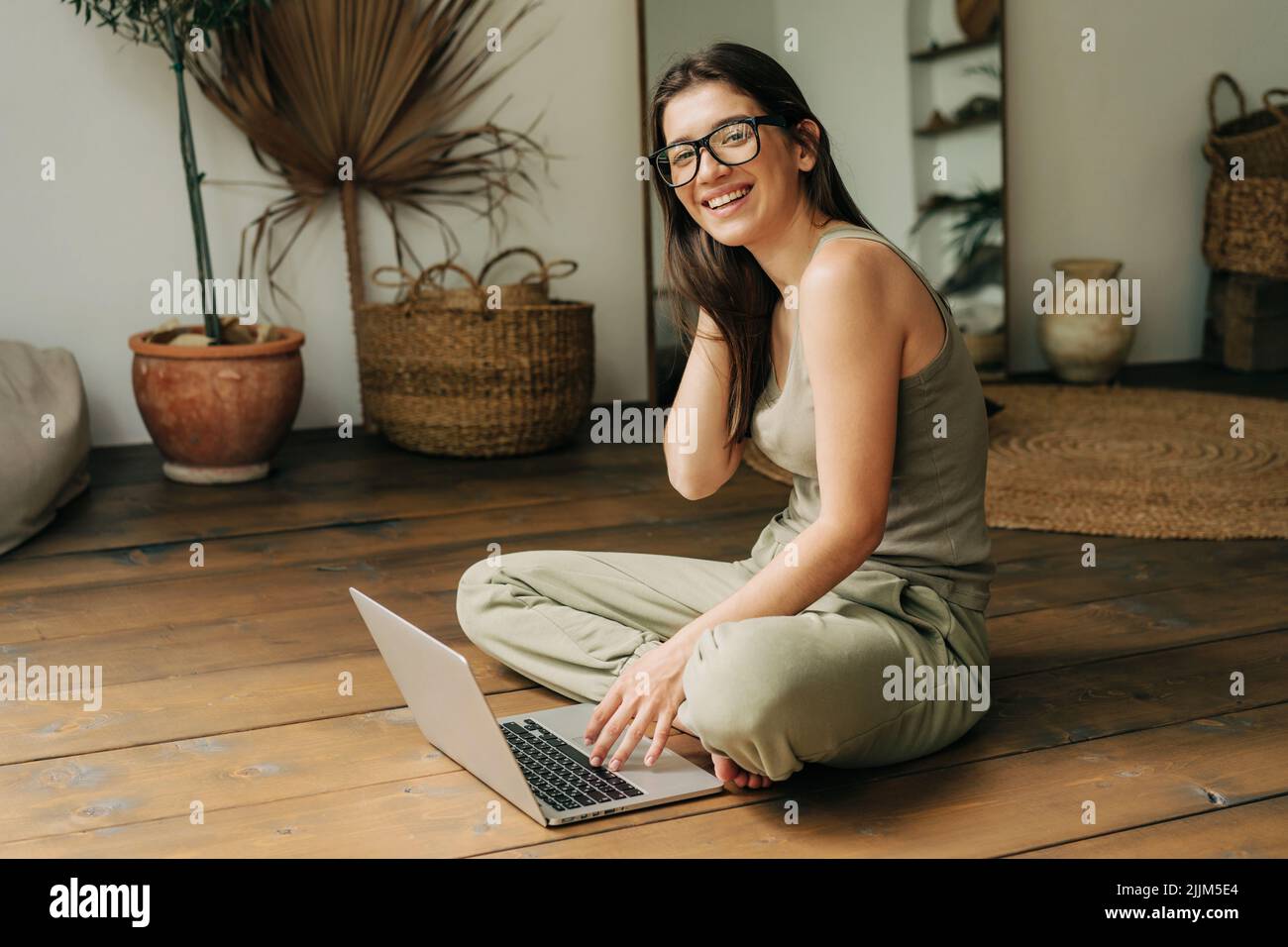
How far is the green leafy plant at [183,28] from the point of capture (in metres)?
3.09

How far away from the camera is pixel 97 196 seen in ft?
11.4

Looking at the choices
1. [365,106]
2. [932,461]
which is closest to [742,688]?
[932,461]

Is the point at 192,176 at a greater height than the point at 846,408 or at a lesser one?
greater

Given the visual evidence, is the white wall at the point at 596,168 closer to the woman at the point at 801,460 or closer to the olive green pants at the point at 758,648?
the olive green pants at the point at 758,648

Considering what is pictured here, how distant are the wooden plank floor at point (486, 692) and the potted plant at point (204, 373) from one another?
0.25m

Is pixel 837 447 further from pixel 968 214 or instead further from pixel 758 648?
pixel 968 214

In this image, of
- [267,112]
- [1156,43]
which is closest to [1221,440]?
[1156,43]

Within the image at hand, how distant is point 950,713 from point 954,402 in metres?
0.36

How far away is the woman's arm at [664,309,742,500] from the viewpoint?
5.74 ft

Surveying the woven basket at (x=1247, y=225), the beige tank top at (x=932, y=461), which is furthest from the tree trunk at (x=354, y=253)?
the woven basket at (x=1247, y=225)

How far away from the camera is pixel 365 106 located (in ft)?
11.6

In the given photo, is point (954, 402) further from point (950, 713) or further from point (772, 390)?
point (950, 713)

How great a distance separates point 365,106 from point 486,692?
84.8 inches

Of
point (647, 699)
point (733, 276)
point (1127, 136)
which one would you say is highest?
point (1127, 136)
